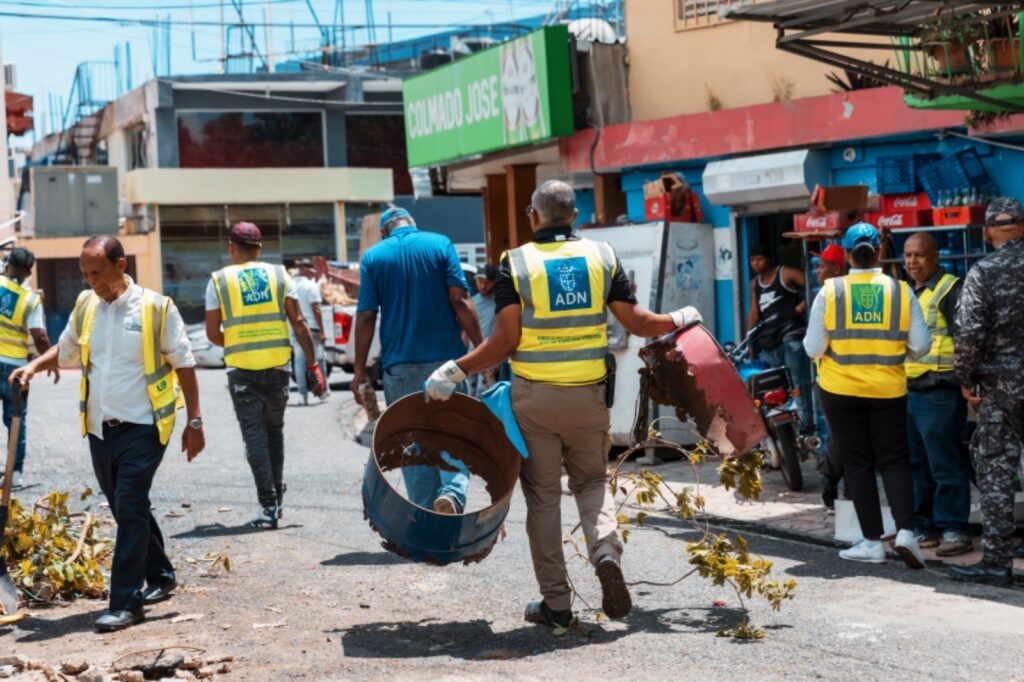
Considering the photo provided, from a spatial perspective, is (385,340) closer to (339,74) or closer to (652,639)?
(652,639)

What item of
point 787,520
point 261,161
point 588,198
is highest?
point 261,161

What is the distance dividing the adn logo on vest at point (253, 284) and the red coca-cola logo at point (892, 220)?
4.60 metres

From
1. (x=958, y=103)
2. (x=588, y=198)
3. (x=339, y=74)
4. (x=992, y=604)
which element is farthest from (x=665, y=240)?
(x=339, y=74)

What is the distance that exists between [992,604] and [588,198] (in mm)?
11650

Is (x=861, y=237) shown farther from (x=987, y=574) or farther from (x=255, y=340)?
(x=255, y=340)

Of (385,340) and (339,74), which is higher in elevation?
(339,74)

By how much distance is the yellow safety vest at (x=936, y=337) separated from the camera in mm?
8781

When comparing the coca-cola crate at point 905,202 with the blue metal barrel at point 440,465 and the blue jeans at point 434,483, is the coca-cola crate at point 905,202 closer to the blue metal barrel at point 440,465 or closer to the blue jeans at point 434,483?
the blue jeans at point 434,483

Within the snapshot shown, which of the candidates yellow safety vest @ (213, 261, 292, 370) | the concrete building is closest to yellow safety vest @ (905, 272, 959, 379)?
yellow safety vest @ (213, 261, 292, 370)

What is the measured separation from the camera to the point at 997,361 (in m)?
7.88

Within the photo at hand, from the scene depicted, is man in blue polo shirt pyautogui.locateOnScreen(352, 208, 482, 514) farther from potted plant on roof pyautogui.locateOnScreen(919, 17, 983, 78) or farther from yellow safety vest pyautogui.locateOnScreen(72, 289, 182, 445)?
potted plant on roof pyautogui.locateOnScreen(919, 17, 983, 78)

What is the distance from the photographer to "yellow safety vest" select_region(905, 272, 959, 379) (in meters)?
8.78

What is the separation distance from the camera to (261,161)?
43188 mm

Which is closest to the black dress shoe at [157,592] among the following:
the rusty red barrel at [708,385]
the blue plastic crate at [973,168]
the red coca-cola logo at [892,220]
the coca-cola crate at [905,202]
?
the rusty red barrel at [708,385]
